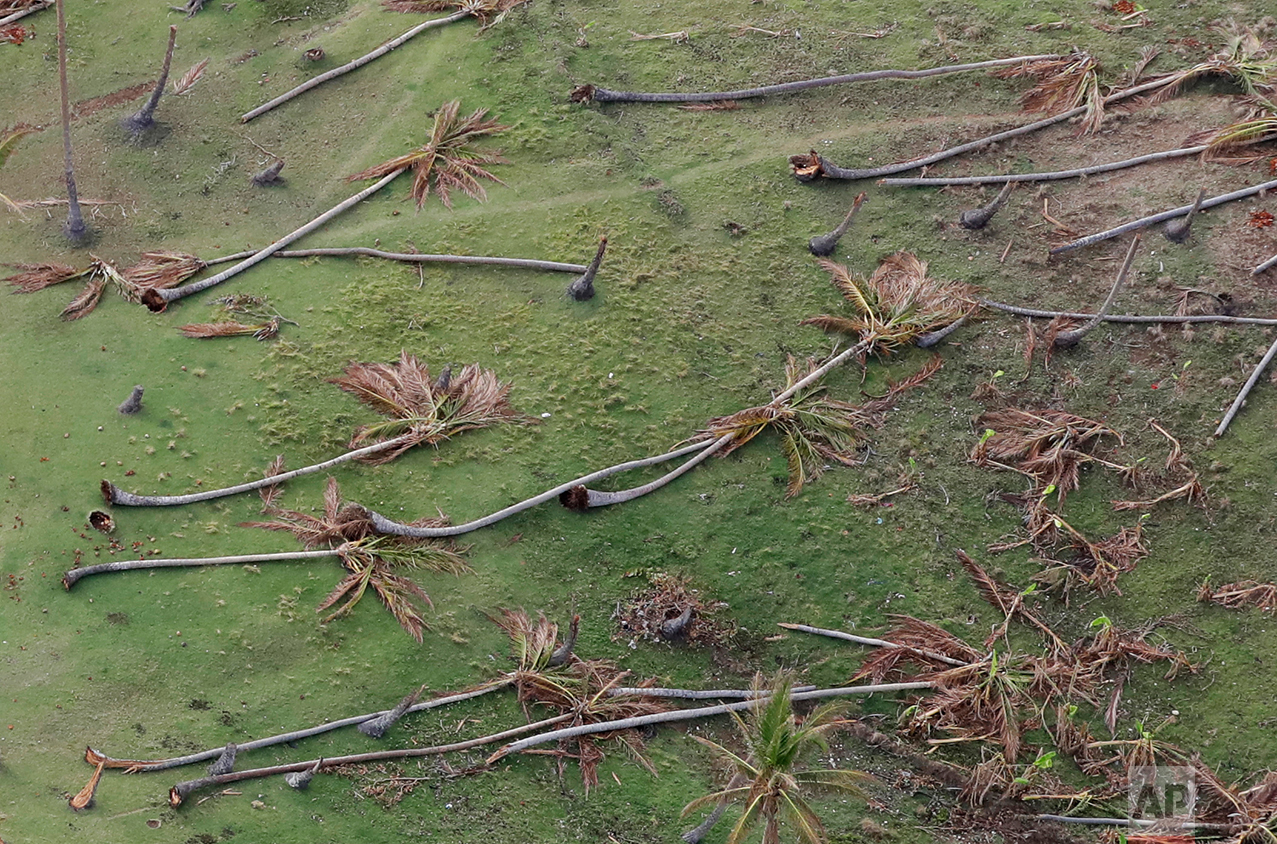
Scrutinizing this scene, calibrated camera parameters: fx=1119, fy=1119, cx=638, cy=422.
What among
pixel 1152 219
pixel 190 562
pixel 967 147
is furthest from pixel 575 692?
pixel 1152 219

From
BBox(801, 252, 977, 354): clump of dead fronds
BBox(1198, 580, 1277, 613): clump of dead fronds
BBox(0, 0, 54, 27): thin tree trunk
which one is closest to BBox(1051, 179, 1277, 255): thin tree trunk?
BBox(801, 252, 977, 354): clump of dead fronds

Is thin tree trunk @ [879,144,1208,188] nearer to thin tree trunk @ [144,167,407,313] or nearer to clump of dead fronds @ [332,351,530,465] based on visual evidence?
clump of dead fronds @ [332,351,530,465]

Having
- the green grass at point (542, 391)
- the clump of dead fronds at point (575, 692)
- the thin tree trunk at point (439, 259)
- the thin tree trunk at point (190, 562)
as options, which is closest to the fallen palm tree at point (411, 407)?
the green grass at point (542, 391)

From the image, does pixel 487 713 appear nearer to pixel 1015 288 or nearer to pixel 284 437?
pixel 284 437

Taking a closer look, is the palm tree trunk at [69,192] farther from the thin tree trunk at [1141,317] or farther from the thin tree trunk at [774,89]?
the thin tree trunk at [1141,317]

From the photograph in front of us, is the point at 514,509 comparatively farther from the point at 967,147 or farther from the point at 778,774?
the point at 967,147

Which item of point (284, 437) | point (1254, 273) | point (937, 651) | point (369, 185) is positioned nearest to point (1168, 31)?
point (1254, 273)
